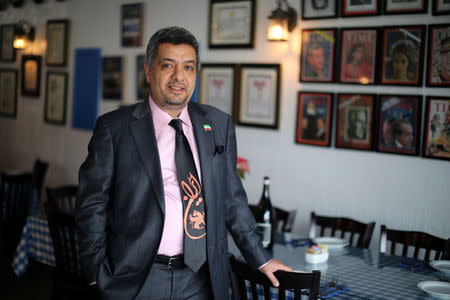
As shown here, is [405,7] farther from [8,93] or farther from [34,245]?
[8,93]

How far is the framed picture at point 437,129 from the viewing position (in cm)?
303

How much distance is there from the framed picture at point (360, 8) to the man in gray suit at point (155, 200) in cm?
189

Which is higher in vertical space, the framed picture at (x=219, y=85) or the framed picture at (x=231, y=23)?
the framed picture at (x=231, y=23)

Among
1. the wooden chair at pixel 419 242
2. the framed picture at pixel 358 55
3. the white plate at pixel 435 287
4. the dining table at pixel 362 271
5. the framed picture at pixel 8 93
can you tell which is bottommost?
the dining table at pixel 362 271

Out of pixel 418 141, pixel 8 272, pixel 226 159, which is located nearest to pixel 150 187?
pixel 226 159

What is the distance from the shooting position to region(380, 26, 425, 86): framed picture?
3117mm

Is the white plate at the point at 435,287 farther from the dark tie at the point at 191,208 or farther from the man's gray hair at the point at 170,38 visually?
the man's gray hair at the point at 170,38

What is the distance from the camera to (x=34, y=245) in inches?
129

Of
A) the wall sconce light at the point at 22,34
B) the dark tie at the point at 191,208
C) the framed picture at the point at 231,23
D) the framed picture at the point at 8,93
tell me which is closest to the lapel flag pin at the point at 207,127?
the dark tie at the point at 191,208

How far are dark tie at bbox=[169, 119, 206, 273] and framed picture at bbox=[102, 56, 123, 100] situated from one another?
11.0 feet

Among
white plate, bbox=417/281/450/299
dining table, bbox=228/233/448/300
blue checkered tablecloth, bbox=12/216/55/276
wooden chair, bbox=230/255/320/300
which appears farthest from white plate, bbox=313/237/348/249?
blue checkered tablecloth, bbox=12/216/55/276

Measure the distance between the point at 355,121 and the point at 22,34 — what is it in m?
4.21

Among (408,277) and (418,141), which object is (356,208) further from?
(408,277)

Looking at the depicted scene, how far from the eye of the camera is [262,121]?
3906 mm
